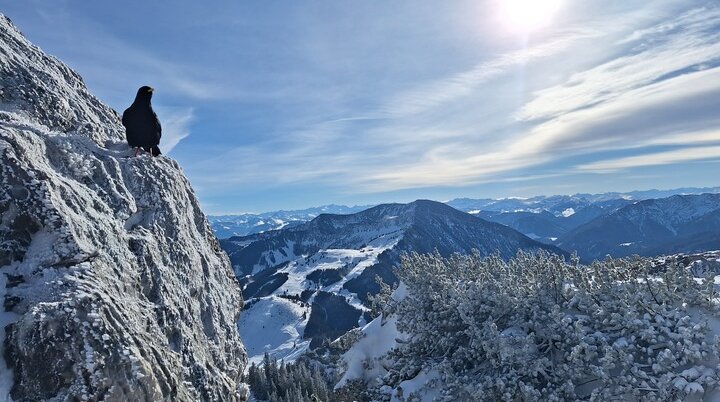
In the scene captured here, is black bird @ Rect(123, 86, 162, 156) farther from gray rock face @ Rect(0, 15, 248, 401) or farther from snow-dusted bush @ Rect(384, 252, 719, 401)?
snow-dusted bush @ Rect(384, 252, 719, 401)

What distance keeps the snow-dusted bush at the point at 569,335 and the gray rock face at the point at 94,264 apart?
61.5 ft

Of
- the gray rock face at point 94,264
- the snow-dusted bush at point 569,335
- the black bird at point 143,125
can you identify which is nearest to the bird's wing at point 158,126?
the black bird at point 143,125

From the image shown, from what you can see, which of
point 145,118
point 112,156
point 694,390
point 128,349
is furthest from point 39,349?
point 694,390

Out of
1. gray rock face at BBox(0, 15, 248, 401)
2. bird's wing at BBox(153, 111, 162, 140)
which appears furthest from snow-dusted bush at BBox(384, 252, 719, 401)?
bird's wing at BBox(153, 111, 162, 140)

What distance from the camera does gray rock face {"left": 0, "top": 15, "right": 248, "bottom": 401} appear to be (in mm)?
7789

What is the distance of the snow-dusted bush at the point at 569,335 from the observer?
832 inches

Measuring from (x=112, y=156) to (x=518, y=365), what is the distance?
25.3m

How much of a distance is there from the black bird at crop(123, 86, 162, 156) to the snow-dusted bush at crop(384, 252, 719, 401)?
22.6 metres

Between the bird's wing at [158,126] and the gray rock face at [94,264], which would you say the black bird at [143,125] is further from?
the gray rock face at [94,264]

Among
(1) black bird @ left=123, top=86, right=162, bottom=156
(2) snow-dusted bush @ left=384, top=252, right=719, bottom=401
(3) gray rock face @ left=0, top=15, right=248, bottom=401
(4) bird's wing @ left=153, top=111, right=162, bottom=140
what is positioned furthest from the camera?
(2) snow-dusted bush @ left=384, top=252, right=719, bottom=401

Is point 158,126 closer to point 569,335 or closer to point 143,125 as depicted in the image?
point 143,125

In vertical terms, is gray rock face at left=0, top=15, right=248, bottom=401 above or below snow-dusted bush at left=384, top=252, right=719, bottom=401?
above

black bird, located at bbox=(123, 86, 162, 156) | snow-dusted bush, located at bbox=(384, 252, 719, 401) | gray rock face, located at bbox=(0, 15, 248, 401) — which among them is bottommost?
snow-dusted bush, located at bbox=(384, 252, 719, 401)

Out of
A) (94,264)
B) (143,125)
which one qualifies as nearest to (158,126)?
(143,125)
